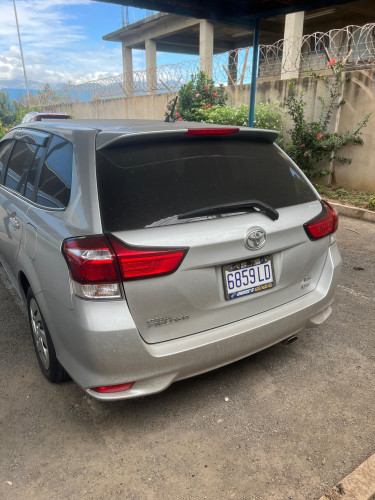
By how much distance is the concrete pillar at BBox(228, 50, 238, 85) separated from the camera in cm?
896

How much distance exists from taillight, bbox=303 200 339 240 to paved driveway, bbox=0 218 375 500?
0.96m

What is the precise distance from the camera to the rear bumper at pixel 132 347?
1859mm

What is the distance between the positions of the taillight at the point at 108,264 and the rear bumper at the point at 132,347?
8 centimetres

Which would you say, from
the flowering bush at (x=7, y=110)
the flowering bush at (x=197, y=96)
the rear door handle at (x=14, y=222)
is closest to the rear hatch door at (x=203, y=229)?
the rear door handle at (x=14, y=222)

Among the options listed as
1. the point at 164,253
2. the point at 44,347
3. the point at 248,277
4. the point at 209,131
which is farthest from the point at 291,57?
the point at 44,347

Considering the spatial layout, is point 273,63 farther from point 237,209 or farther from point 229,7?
point 237,209

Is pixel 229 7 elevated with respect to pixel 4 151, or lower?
elevated

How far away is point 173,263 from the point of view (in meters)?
1.90

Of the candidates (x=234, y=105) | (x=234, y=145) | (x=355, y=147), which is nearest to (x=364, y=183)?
(x=355, y=147)

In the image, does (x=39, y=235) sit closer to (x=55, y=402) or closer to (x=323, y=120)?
(x=55, y=402)

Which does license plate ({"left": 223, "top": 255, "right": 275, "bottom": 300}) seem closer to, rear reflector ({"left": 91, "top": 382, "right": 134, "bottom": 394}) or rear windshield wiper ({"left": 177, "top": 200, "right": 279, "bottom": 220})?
rear windshield wiper ({"left": 177, "top": 200, "right": 279, "bottom": 220})

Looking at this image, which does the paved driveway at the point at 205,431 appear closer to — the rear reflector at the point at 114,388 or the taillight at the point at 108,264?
the rear reflector at the point at 114,388

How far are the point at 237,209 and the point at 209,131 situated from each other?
48cm

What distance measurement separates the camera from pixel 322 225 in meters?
2.49
